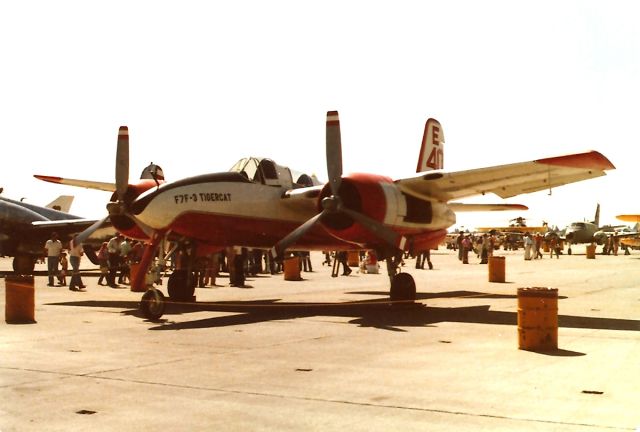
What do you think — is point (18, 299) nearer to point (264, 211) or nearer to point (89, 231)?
point (89, 231)

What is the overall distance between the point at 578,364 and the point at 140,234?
13098mm

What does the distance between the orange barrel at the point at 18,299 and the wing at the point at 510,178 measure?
9.28 meters

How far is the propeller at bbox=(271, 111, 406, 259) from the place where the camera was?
655 inches

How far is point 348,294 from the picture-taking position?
2392 cm

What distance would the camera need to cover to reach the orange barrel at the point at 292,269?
3225 cm

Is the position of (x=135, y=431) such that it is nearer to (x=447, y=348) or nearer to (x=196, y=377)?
(x=196, y=377)

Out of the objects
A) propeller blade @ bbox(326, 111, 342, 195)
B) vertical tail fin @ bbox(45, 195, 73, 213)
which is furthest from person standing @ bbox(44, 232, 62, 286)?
vertical tail fin @ bbox(45, 195, 73, 213)

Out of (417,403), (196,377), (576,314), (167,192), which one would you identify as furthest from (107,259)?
(417,403)

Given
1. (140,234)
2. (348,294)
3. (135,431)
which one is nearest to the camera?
(135,431)

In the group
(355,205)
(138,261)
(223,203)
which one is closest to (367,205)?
(355,205)

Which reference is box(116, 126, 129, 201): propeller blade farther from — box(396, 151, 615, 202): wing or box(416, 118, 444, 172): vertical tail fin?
box(416, 118, 444, 172): vertical tail fin

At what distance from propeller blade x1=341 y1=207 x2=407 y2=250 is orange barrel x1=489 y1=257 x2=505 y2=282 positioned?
1368 cm

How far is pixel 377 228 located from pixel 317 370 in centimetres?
781

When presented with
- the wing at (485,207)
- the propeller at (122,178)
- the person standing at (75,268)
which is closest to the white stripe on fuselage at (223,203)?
the propeller at (122,178)
